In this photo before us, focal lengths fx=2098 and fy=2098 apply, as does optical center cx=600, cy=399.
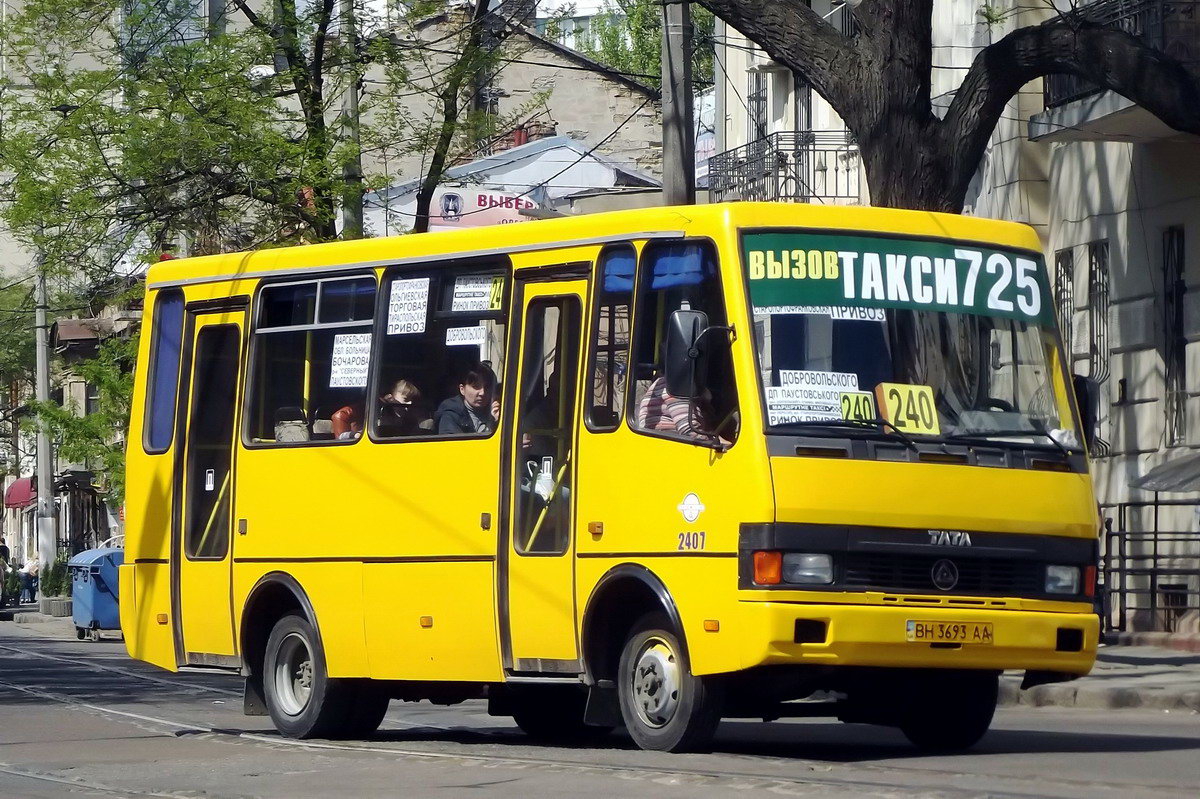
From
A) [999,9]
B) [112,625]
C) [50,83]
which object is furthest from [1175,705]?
[112,625]

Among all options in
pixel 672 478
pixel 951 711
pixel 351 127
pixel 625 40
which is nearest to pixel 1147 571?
pixel 351 127

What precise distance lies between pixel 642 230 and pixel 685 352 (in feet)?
3.58

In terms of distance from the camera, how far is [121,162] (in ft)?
82.2

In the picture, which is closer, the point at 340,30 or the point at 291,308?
the point at 291,308

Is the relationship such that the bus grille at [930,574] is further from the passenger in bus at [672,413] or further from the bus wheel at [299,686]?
the bus wheel at [299,686]

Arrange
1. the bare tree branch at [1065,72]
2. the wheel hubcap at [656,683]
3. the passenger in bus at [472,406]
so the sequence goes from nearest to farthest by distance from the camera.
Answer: the wheel hubcap at [656,683]
the passenger in bus at [472,406]
the bare tree branch at [1065,72]

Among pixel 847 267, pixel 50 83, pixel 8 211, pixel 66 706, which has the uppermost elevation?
pixel 50 83

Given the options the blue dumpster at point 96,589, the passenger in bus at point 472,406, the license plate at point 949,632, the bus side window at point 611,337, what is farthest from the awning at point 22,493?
the license plate at point 949,632

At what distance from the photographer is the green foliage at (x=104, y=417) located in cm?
3962

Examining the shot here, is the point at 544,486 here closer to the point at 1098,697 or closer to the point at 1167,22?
the point at 1098,697

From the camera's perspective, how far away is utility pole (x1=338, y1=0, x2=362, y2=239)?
79.9 feet

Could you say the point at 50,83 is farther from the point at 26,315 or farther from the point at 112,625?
the point at 26,315

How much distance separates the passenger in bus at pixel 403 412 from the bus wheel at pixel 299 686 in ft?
4.71

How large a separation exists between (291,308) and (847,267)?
443 centimetres
